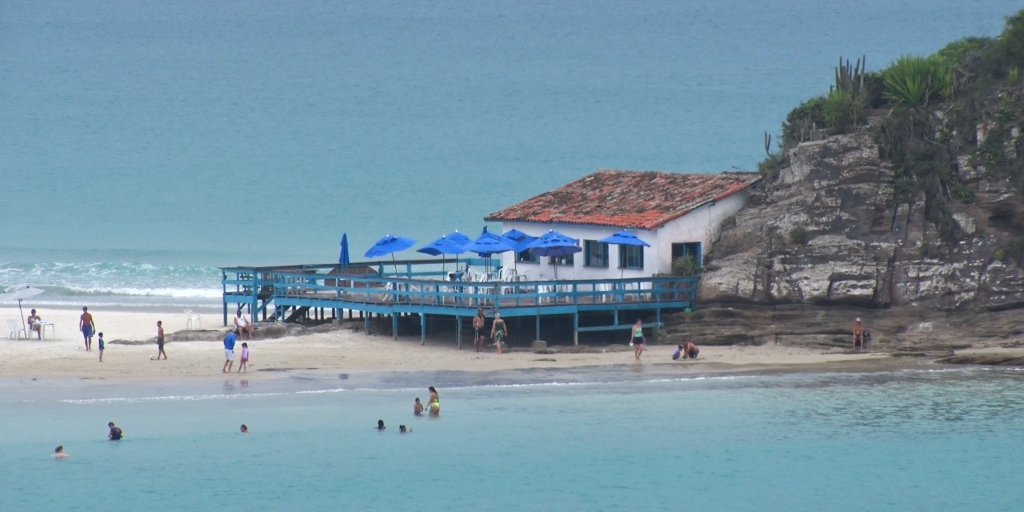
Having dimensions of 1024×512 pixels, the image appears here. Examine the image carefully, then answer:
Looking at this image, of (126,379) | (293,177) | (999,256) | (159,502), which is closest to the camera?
(159,502)

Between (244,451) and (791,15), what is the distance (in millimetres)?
151548

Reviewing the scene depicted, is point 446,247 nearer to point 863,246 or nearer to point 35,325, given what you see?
point 863,246

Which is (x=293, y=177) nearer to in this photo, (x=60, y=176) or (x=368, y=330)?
(x=60, y=176)

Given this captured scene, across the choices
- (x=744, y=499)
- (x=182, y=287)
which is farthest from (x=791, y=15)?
(x=744, y=499)

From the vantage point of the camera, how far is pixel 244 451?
3012 cm

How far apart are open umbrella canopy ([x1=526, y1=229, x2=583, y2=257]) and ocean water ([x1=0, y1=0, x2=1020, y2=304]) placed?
2585 cm

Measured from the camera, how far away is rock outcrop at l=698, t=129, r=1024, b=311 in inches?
1524

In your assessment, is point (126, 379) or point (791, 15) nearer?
point (126, 379)

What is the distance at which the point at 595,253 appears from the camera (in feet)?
140

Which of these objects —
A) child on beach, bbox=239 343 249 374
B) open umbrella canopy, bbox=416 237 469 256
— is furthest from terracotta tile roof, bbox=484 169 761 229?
child on beach, bbox=239 343 249 374

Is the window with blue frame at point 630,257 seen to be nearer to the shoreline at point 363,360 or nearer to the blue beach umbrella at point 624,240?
the blue beach umbrella at point 624,240

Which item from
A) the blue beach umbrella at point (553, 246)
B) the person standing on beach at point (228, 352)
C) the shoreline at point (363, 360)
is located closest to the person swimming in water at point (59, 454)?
the shoreline at point (363, 360)

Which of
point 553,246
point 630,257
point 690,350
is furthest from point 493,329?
point 630,257

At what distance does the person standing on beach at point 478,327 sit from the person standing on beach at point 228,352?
6.03 metres
